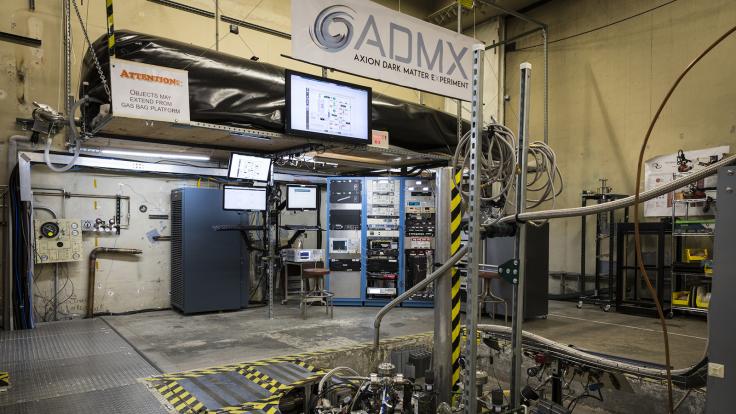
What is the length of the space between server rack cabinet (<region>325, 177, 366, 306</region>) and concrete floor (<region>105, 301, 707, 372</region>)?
442 millimetres

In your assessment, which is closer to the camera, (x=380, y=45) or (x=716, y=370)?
(x=716, y=370)

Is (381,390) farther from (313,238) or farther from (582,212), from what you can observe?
(313,238)

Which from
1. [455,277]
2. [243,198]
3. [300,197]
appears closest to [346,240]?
[300,197]

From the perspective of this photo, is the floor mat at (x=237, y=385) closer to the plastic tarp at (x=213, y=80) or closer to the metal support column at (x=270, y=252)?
the metal support column at (x=270, y=252)

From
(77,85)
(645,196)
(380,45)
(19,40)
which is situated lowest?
(645,196)

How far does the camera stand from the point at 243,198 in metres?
6.14

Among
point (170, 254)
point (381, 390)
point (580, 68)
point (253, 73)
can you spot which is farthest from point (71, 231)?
point (580, 68)

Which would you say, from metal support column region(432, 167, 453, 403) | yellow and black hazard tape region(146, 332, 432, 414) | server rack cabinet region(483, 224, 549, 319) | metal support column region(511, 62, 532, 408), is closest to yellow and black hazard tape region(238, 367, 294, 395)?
yellow and black hazard tape region(146, 332, 432, 414)

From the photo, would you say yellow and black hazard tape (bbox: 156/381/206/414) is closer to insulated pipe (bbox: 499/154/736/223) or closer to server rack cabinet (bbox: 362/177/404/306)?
insulated pipe (bbox: 499/154/736/223)

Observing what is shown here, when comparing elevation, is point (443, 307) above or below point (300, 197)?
below

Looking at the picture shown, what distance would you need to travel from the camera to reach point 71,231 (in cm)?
578

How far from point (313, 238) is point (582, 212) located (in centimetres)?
705

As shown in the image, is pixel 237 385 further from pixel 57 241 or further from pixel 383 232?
pixel 383 232

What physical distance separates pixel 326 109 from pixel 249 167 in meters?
1.55
